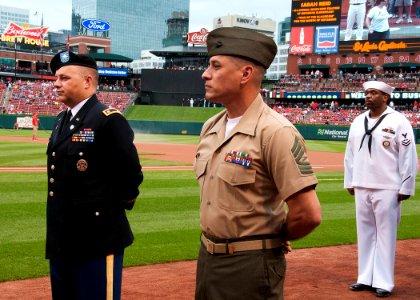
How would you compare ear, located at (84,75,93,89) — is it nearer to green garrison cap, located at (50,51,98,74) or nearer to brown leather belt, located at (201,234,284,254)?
green garrison cap, located at (50,51,98,74)

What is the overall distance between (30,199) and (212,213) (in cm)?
922

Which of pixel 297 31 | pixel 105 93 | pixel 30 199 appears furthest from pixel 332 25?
pixel 30 199

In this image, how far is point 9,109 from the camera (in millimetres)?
56000

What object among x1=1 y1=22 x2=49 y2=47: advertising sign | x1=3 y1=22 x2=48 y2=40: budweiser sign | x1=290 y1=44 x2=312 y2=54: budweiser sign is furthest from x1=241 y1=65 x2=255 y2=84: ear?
x1=3 y1=22 x2=48 y2=40: budweiser sign

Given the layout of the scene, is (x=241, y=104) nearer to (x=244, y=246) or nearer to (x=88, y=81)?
(x=244, y=246)

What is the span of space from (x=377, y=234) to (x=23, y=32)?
9639cm

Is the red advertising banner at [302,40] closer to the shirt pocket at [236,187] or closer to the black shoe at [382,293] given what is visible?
the black shoe at [382,293]

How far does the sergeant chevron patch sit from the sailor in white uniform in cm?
340

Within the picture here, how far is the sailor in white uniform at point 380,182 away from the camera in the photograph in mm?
6105

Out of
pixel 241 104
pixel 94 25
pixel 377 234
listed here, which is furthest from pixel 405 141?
pixel 94 25

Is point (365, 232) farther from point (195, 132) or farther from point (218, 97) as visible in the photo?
point (195, 132)

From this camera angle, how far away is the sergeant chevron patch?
2955mm

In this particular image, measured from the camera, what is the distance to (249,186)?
306 centimetres

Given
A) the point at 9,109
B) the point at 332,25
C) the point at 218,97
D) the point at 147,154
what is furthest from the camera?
the point at 332,25
